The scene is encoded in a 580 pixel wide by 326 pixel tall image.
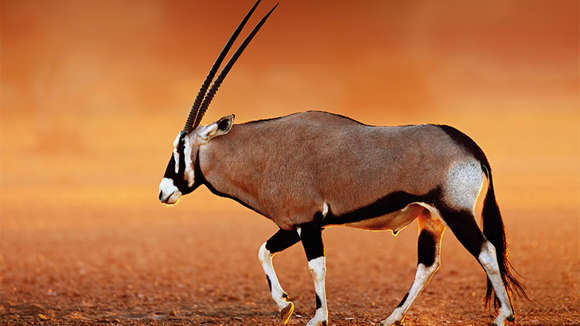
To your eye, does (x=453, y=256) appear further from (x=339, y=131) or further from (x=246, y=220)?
(x=246, y=220)

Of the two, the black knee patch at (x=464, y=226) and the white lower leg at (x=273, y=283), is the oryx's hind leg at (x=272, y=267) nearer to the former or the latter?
the white lower leg at (x=273, y=283)

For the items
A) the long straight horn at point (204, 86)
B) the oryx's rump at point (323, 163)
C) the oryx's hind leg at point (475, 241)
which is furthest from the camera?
the long straight horn at point (204, 86)

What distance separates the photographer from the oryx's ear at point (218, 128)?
7.46 meters

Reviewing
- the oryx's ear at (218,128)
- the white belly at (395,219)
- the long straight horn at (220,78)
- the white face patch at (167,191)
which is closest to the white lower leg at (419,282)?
the white belly at (395,219)

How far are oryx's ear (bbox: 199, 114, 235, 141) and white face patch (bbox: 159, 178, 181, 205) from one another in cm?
72

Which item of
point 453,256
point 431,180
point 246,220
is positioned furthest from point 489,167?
point 246,220

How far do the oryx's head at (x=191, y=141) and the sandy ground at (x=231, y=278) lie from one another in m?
2.22

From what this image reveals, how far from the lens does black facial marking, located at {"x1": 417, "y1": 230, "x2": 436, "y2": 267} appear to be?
7352 millimetres

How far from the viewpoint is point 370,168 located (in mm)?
6777

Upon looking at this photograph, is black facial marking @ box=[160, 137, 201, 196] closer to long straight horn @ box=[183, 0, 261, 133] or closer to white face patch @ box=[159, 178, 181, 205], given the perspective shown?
white face patch @ box=[159, 178, 181, 205]

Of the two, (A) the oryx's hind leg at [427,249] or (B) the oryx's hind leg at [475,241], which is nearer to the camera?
(B) the oryx's hind leg at [475,241]

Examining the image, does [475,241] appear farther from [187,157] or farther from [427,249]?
[187,157]

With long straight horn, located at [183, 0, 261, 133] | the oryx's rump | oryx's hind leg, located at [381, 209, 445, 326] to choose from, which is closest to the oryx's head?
long straight horn, located at [183, 0, 261, 133]

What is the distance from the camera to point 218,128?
7.52m
